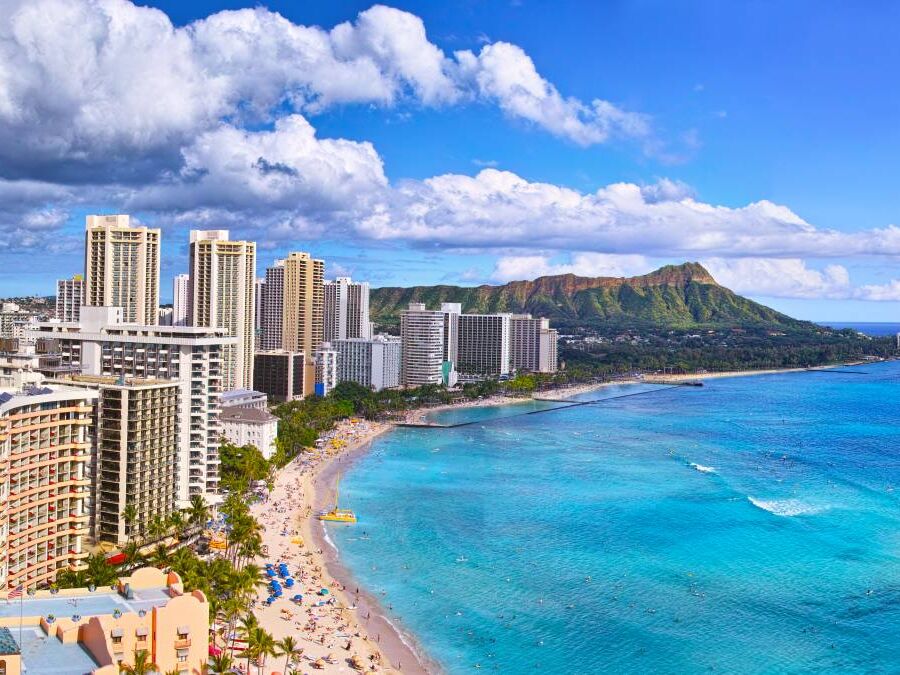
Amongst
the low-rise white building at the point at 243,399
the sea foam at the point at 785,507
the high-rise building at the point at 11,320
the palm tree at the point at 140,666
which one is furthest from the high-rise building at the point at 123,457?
the high-rise building at the point at 11,320

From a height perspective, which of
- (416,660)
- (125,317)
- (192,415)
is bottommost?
(416,660)

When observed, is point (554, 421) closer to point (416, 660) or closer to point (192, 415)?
point (192, 415)

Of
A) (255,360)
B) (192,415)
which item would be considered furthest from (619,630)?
(255,360)

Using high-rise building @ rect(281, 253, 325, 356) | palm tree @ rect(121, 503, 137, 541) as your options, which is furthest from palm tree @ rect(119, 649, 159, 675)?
high-rise building @ rect(281, 253, 325, 356)

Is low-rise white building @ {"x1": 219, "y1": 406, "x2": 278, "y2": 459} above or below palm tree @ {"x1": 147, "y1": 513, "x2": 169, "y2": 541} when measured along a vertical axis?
above

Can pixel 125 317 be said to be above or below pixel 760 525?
above

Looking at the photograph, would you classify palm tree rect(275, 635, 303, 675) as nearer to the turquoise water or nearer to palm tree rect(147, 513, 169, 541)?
the turquoise water
